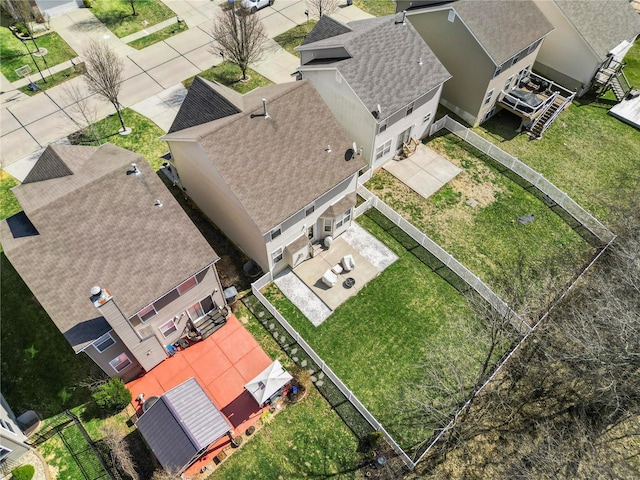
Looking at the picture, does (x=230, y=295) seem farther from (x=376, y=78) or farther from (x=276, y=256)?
(x=376, y=78)

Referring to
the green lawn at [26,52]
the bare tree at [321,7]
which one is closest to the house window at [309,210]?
the bare tree at [321,7]

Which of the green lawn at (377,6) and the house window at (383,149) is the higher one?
the green lawn at (377,6)

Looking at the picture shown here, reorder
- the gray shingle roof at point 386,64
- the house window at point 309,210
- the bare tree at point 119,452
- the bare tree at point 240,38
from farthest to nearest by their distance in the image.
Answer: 1. the bare tree at point 240,38
2. the gray shingle roof at point 386,64
3. the house window at point 309,210
4. the bare tree at point 119,452

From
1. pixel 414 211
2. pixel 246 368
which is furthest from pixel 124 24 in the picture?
pixel 246 368

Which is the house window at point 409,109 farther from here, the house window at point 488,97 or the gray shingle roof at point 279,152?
the house window at point 488,97

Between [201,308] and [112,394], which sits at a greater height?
[201,308]

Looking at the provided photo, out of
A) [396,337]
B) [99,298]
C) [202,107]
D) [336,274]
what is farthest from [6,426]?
[396,337]
